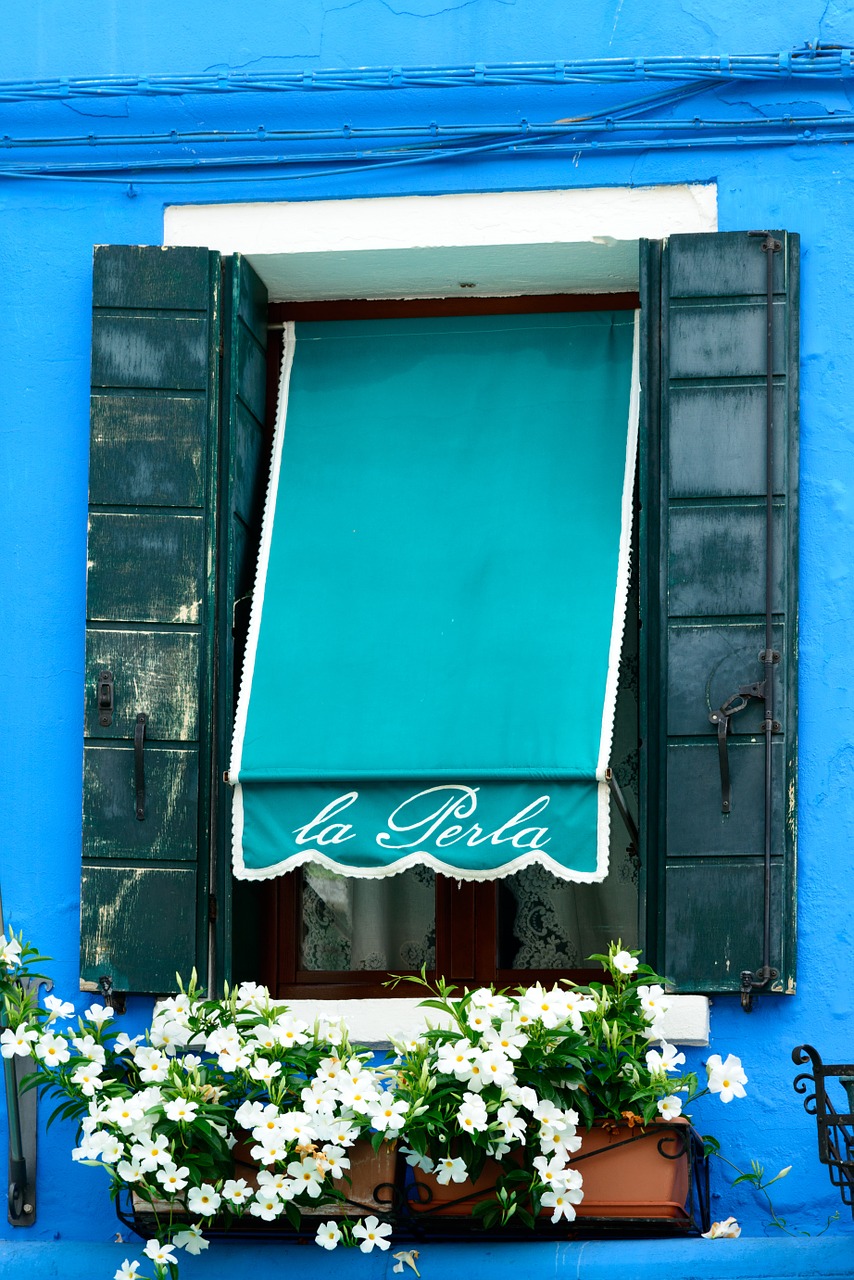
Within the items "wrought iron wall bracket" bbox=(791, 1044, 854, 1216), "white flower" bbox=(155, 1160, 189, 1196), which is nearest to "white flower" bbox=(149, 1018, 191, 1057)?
"white flower" bbox=(155, 1160, 189, 1196)

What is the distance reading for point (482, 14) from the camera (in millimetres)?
5152

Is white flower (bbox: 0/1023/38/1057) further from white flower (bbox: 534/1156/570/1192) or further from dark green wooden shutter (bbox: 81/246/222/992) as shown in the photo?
white flower (bbox: 534/1156/570/1192)

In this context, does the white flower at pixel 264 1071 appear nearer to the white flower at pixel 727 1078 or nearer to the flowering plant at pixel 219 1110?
the flowering plant at pixel 219 1110

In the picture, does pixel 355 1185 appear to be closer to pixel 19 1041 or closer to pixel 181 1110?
pixel 181 1110

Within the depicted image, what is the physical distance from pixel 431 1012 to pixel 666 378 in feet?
5.54

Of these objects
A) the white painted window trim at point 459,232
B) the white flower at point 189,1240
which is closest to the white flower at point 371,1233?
the white flower at point 189,1240

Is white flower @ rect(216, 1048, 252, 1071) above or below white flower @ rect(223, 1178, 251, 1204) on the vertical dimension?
above

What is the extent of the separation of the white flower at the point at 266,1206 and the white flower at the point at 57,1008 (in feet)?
2.15

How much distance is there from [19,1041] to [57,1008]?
15 cm

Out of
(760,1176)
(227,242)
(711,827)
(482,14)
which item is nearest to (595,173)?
(482,14)

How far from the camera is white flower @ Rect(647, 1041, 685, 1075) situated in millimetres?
Result: 4219

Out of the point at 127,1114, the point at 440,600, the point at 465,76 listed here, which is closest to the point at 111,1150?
the point at 127,1114

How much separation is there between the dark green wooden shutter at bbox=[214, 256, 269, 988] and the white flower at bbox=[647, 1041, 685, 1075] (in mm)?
1126

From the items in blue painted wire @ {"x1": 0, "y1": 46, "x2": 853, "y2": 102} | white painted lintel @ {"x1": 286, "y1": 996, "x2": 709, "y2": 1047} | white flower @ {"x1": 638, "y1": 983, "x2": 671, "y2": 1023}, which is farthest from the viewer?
blue painted wire @ {"x1": 0, "y1": 46, "x2": 853, "y2": 102}
